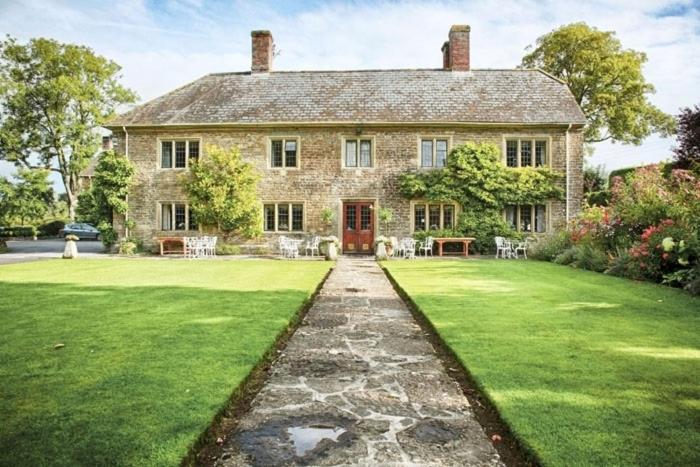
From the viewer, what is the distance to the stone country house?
22109mm

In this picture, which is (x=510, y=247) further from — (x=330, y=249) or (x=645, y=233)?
(x=645, y=233)

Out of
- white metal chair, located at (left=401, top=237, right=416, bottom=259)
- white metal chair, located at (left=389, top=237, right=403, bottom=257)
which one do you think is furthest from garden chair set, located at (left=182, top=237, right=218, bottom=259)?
white metal chair, located at (left=401, top=237, right=416, bottom=259)

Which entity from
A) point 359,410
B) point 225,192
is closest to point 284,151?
point 225,192

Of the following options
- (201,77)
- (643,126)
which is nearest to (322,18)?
(201,77)

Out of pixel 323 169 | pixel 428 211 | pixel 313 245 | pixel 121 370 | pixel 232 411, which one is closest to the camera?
pixel 232 411

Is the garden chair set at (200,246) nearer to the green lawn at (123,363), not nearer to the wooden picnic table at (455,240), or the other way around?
the wooden picnic table at (455,240)

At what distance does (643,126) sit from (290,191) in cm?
2509

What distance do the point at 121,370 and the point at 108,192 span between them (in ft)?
67.3

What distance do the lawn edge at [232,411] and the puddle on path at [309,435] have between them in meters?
0.46

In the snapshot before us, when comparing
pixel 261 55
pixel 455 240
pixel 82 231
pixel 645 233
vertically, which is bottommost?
pixel 455 240

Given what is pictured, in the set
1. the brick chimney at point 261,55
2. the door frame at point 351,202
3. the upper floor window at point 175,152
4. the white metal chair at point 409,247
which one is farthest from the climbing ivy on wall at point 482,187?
the upper floor window at point 175,152

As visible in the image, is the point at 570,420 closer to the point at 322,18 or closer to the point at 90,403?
the point at 90,403

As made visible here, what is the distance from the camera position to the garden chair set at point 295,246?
1988 centimetres

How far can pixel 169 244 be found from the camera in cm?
2269
